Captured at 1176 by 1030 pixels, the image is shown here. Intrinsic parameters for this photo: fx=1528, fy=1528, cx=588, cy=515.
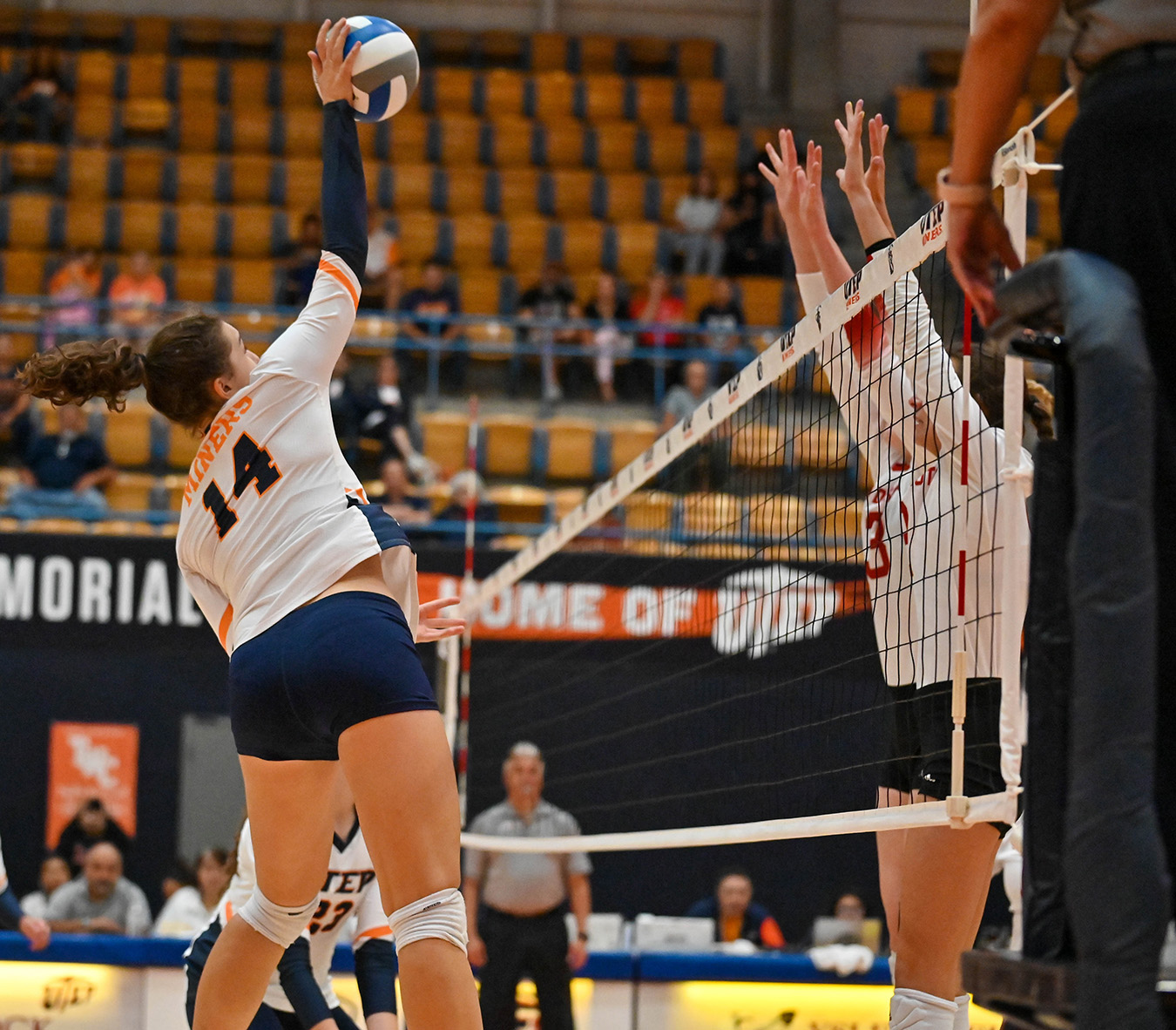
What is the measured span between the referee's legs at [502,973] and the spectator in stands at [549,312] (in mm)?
6066

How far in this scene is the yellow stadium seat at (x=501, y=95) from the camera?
1720 cm

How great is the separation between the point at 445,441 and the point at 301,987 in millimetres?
8587

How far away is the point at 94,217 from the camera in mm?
15406

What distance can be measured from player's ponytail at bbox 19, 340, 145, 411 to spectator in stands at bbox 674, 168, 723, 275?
12.3 metres

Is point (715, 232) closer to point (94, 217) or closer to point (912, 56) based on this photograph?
point (912, 56)

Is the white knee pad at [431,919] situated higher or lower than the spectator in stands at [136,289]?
lower

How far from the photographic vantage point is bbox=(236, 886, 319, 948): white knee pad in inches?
136

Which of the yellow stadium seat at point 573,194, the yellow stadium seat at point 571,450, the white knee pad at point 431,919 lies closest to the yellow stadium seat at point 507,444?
the yellow stadium seat at point 571,450

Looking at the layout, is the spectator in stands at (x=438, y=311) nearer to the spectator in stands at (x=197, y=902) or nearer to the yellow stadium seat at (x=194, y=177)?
the yellow stadium seat at (x=194, y=177)

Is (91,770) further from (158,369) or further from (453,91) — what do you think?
(453,91)

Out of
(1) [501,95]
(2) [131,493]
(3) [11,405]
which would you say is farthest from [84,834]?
(1) [501,95]

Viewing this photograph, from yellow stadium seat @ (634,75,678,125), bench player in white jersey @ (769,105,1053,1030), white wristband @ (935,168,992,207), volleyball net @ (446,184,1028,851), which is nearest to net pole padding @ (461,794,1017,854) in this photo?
volleyball net @ (446,184,1028,851)

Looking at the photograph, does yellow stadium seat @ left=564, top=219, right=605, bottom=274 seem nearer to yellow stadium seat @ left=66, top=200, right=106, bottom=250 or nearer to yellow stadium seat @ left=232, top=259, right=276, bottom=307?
yellow stadium seat @ left=232, top=259, right=276, bottom=307

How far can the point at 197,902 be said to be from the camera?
10039 mm
